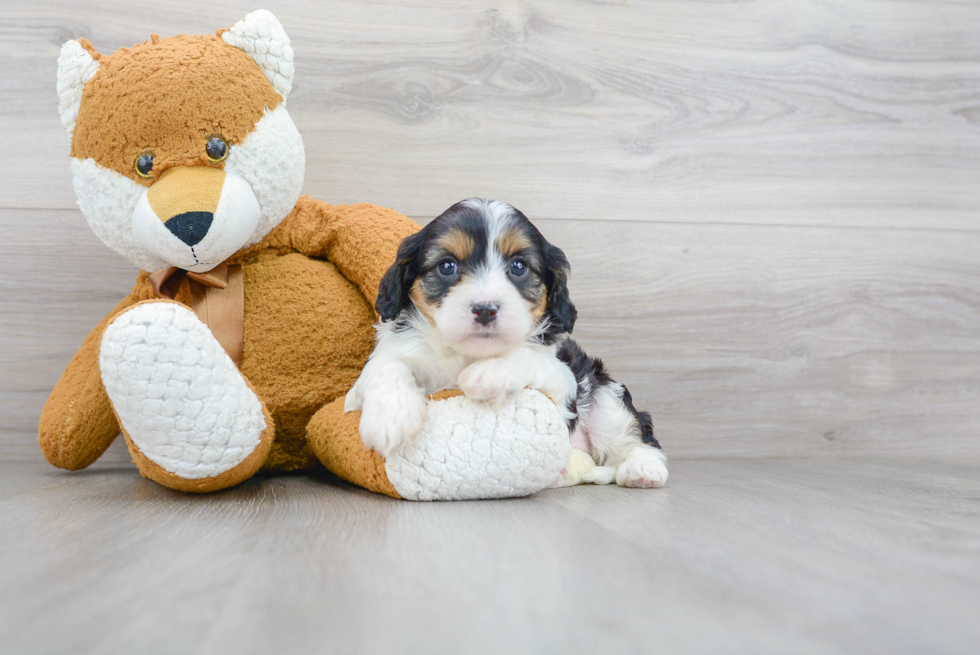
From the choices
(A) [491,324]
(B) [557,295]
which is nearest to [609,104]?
(B) [557,295]

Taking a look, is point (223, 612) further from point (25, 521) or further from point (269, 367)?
point (269, 367)

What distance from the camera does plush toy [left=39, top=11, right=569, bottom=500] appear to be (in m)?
1.19

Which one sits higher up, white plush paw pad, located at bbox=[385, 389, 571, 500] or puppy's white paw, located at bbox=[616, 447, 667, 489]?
white plush paw pad, located at bbox=[385, 389, 571, 500]

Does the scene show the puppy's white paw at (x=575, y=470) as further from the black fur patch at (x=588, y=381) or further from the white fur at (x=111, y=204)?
the white fur at (x=111, y=204)

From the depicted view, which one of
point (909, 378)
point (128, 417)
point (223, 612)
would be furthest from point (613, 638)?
point (909, 378)

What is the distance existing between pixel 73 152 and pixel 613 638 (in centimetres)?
136

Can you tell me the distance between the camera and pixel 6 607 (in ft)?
2.43

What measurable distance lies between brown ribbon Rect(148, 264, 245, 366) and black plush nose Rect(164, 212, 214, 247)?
0.51ft

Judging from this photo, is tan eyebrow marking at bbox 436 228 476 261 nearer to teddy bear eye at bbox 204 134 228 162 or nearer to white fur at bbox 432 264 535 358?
white fur at bbox 432 264 535 358

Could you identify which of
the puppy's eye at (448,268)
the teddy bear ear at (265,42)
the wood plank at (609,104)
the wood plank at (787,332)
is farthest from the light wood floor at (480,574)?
the wood plank at (609,104)

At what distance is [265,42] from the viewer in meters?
1.44

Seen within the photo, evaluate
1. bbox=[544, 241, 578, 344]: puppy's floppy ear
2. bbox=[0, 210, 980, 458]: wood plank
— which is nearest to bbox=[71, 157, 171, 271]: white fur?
bbox=[544, 241, 578, 344]: puppy's floppy ear

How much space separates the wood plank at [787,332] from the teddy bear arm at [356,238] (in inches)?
22.0

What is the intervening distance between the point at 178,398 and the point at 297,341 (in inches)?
15.0
